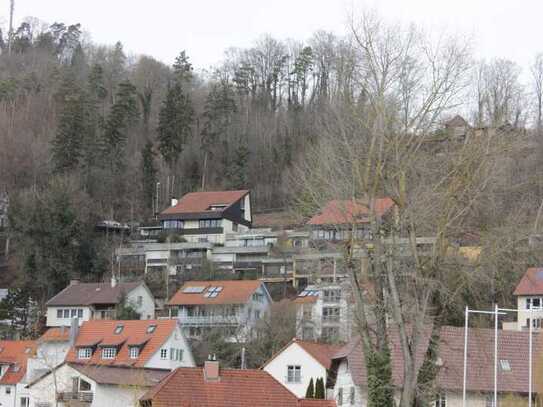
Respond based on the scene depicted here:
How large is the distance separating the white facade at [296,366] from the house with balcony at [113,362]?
587 cm

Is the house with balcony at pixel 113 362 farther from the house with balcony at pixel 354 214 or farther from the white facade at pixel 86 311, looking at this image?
the house with balcony at pixel 354 214

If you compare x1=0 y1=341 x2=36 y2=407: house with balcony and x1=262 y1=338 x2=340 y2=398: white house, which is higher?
x1=262 y1=338 x2=340 y2=398: white house

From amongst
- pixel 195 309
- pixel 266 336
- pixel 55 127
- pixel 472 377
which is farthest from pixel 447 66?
pixel 55 127

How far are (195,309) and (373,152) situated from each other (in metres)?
41.0

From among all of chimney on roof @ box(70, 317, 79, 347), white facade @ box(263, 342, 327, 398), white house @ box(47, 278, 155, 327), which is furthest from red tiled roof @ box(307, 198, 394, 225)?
white house @ box(47, 278, 155, 327)

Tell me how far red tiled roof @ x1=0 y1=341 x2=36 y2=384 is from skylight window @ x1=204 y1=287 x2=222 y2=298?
1192cm

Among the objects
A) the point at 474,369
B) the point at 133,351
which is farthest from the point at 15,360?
the point at 474,369

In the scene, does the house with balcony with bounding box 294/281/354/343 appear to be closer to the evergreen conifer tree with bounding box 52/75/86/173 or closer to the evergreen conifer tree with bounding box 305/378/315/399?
the evergreen conifer tree with bounding box 305/378/315/399

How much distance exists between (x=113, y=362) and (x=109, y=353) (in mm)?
1404

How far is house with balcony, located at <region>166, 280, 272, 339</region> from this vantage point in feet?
207

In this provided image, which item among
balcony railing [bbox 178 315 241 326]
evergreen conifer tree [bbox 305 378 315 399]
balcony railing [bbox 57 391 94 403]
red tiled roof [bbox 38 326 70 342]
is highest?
balcony railing [bbox 178 315 241 326]

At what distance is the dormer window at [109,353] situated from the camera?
55.6 metres

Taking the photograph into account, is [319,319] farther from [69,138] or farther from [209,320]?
[69,138]

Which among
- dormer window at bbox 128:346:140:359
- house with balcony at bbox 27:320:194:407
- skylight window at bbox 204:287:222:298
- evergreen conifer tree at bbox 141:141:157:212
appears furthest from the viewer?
evergreen conifer tree at bbox 141:141:157:212
